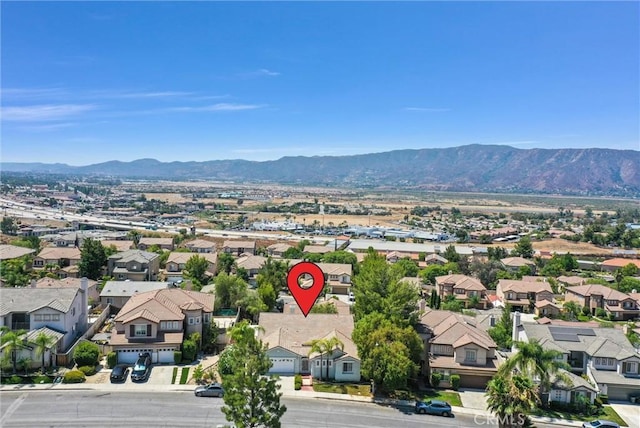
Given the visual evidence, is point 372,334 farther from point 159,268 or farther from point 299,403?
point 159,268

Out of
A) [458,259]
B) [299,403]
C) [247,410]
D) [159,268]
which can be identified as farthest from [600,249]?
[247,410]

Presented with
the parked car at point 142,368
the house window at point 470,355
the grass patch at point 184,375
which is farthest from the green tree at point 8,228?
the house window at point 470,355

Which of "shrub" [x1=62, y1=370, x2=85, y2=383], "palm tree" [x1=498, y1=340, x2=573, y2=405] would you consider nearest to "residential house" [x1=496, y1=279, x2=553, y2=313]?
"palm tree" [x1=498, y1=340, x2=573, y2=405]

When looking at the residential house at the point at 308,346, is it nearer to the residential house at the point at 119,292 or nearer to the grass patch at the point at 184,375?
the grass patch at the point at 184,375

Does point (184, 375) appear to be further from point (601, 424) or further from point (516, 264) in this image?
point (516, 264)

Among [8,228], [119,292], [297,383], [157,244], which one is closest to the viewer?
[297,383]

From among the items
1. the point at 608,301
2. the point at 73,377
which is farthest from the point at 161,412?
the point at 608,301
